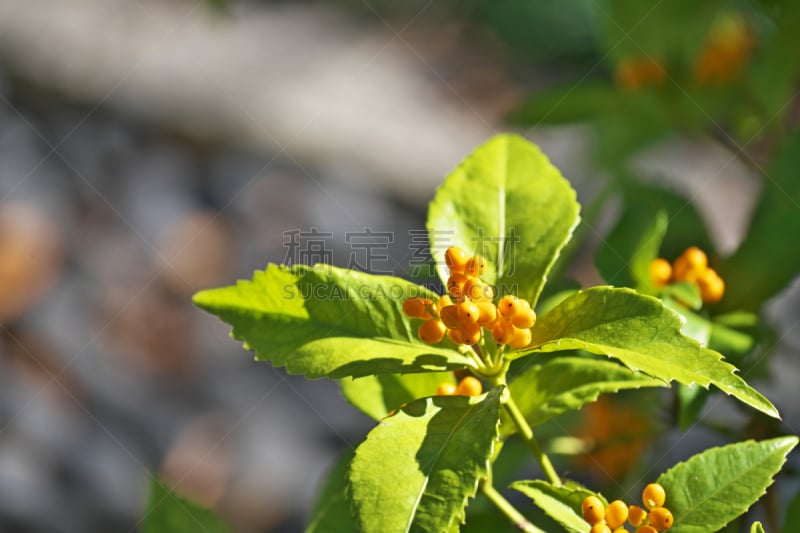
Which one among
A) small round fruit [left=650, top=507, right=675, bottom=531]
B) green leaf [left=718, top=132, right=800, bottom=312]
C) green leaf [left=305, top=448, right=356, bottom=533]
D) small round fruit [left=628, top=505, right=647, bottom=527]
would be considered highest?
green leaf [left=718, top=132, right=800, bottom=312]

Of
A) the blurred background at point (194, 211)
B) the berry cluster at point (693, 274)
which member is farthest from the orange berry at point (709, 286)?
the blurred background at point (194, 211)

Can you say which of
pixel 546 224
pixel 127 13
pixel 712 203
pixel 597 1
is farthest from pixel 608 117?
pixel 127 13

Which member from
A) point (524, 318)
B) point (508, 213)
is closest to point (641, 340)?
point (524, 318)

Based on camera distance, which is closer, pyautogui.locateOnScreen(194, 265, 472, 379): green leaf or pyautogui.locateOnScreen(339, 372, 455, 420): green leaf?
pyautogui.locateOnScreen(194, 265, 472, 379): green leaf

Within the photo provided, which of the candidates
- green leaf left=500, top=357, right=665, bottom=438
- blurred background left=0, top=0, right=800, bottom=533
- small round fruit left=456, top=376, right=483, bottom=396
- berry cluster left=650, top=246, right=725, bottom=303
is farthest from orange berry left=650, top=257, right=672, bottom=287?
blurred background left=0, top=0, right=800, bottom=533

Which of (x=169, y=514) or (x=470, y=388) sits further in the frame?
(x=169, y=514)

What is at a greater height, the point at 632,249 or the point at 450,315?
the point at 632,249

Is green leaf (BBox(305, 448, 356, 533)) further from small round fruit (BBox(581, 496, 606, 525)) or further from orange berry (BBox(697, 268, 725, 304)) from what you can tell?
orange berry (BBox(697, 268, 725, 304))

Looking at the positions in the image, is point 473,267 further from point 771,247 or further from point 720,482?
point 771,247
